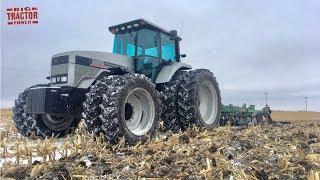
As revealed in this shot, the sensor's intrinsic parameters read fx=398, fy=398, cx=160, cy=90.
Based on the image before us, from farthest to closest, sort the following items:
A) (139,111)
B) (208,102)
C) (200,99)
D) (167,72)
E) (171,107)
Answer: (208,102) < (200,99) < (167,72) < (171,107) < (139,111)

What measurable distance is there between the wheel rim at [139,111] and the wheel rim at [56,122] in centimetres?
229

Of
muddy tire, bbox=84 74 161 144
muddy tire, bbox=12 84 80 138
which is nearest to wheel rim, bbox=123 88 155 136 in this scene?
muddy tire, bbox=84 74 161 144

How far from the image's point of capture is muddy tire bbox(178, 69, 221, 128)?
9.73 m

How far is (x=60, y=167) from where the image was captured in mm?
5043

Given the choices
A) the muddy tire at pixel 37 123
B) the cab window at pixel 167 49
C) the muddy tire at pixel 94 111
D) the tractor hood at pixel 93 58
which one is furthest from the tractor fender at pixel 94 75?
the cab window at pixel 167 49

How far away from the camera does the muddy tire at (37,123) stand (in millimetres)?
9297

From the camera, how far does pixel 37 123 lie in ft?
30.5

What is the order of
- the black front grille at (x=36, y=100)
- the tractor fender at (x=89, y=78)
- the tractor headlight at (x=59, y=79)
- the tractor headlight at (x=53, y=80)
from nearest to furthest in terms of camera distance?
the black front grille at (x=36, y=100), the tractor fender at (x=89, y=78), the tractor headlight at (x=59, y=79), the tractor headlight at (x=53, y=80)

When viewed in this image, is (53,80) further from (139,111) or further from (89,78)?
(139,111)

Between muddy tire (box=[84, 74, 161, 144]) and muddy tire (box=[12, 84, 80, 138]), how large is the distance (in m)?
2.05

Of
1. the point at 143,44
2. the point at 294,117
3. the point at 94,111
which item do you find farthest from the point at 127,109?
the point at 294,117

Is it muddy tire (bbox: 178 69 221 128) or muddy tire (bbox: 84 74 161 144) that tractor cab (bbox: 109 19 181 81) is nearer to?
muddy tire (bbox: 178 69 221 128)

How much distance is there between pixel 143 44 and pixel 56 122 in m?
→ 2.94

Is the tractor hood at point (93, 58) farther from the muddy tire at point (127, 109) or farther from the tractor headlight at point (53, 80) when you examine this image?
the muddy tire at point (127, 109)
